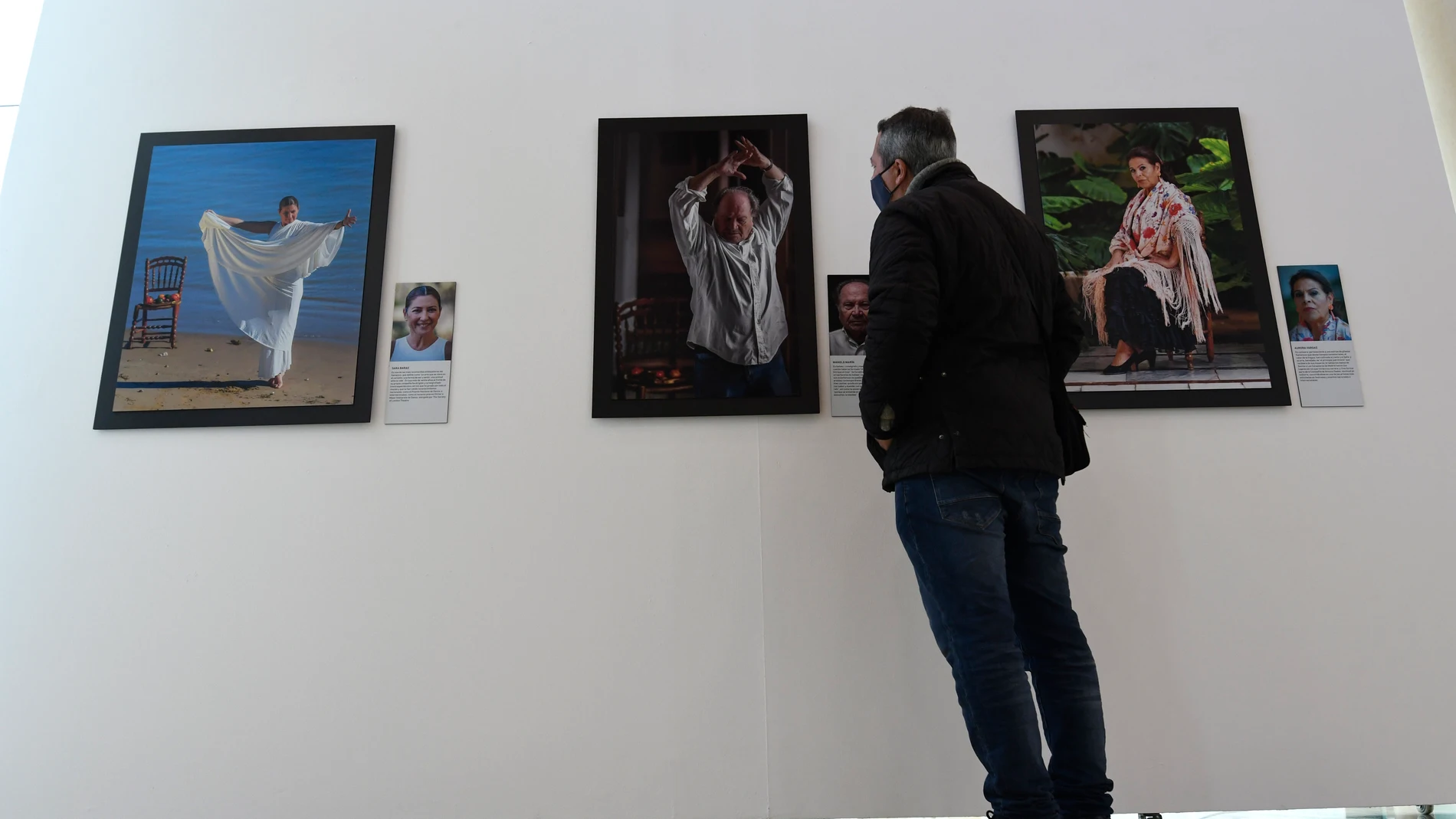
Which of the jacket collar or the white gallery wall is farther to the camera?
the white gallery wall

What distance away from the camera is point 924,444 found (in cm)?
178

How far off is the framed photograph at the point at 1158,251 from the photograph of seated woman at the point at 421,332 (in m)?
1.87

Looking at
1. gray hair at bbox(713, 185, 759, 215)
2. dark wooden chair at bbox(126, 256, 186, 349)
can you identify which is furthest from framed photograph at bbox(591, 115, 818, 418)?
dark wooden chair at bbox(126, 256, 186, 349)

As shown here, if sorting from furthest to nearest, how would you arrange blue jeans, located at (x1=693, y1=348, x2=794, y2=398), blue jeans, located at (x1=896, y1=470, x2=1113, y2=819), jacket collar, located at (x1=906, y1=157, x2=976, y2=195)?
blue jeans, located at (x1=693, y1=348, x2=794, y2=398) → jacket collar, located at (x1=906, y1=157, x2=976, y2=195) → blue jeans, located at (x1=896, y1=470, x2=1113, y2=819)

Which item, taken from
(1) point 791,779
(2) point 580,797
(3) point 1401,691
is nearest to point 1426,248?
(3) point 1401,691

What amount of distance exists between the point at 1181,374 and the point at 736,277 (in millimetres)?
1368

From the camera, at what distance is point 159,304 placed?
264 cm

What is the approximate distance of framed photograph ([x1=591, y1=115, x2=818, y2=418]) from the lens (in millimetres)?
2543

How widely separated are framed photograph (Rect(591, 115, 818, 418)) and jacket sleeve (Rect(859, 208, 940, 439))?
0.69m

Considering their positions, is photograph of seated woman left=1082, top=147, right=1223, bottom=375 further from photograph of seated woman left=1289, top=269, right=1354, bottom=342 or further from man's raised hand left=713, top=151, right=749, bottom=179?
man's raised hand left=713, top=151, right=749, bottom=179

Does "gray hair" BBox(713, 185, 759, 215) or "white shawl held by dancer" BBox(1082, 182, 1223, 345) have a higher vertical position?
"gray hair" BBox(713, 185, 759, 215)

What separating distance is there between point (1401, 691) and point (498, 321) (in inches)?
110

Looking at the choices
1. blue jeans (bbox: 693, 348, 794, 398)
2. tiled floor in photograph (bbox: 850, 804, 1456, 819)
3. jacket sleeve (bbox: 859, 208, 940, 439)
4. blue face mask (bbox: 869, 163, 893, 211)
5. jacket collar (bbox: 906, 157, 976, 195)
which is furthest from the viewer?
blue jeans (bbox: 693, 348, 794, 398)

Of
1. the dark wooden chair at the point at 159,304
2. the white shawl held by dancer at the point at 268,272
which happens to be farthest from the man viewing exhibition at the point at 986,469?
the dark wooden chair at the point at 159,304
